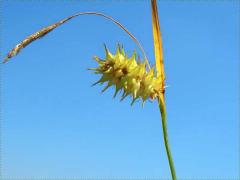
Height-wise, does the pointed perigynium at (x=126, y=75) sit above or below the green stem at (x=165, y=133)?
above

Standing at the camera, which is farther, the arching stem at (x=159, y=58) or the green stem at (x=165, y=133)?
the arching stem at (x=159, y=58)

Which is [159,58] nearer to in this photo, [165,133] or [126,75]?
[126,75]

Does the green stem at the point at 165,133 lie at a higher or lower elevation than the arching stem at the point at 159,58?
lower

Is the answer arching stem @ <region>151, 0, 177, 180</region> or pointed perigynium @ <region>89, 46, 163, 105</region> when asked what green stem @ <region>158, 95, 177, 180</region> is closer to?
arching stem @ <region>151, 0, 177, 180</region>

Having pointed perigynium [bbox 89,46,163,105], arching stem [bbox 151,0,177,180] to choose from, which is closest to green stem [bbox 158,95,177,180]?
arching stem [bbox 151,0,177,180]

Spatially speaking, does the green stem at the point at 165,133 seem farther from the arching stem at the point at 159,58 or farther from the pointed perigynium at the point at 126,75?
the pointed perigynium at the point at 126,75

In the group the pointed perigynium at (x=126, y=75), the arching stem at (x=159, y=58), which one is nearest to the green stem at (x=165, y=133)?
the arching stem at (x=159, y=58)

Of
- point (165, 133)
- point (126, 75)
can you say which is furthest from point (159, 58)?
point (165, 133)

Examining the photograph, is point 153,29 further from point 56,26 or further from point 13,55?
point 13,55
